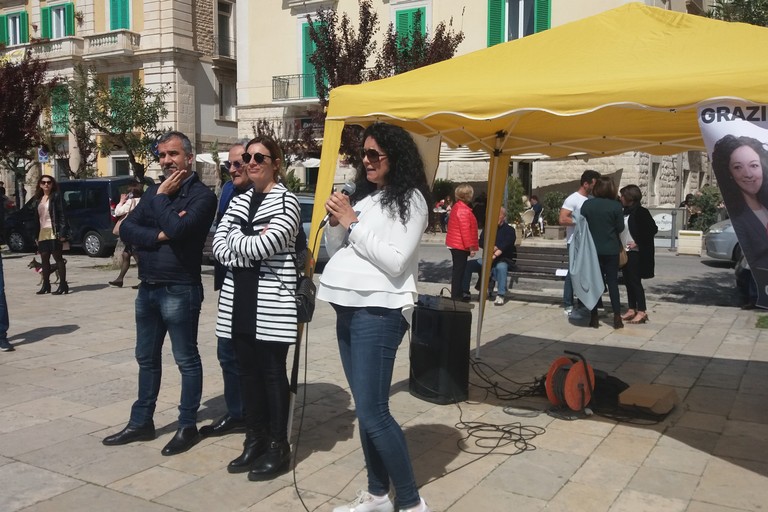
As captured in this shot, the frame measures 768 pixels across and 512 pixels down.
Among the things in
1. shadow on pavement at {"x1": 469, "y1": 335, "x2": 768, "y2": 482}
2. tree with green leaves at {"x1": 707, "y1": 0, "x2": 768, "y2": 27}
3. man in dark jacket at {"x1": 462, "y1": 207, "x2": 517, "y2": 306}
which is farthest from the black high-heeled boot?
tree with green leaves at {"x1": 707, "y1": 0, "x2": 768, "y2": 27}

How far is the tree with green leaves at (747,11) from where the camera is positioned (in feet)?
34.4

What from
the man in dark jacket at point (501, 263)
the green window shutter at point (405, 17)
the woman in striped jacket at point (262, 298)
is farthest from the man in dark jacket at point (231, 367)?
the green window shutter at point (405, 17)

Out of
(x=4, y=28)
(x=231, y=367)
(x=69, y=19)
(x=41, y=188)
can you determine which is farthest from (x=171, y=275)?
(x=4, y=28)

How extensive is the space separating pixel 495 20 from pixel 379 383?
22760 millimetres

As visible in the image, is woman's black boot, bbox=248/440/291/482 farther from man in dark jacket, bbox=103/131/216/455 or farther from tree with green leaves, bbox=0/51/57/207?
tree with green leaves, bbox=0/51/57/207

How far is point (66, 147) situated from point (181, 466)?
33742 millimetres

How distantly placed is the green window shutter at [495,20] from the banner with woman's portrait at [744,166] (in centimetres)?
2110

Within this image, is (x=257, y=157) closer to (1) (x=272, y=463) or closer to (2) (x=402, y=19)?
(1) (x=272, y=463)

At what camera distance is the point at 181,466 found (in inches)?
168

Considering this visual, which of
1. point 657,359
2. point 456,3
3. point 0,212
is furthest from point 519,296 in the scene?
point 456,3

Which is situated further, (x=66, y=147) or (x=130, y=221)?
(x=66, y=147)

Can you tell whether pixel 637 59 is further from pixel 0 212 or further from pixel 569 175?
pixel 569 175

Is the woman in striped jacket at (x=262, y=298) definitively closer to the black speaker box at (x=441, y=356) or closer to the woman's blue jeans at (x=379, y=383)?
the woman's blue jeans at (x=379, y=383)

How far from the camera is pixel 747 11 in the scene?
10.8m
